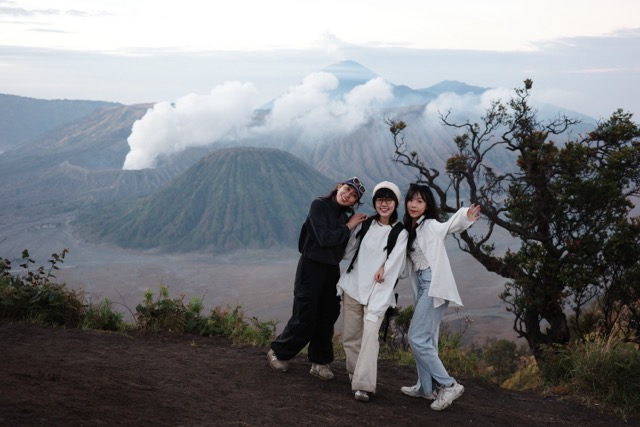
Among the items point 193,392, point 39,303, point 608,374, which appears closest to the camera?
point 193,392

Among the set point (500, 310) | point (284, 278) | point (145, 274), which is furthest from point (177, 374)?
point (145, 274)

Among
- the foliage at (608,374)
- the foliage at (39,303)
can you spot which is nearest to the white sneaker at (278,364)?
the foliage at (39,303)

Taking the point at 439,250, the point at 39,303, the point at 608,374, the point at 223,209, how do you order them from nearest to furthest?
→ the point at 439,250 → the point at 608,374 → the point at 39,303 → the point at 223,209

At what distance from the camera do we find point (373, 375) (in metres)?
4.99

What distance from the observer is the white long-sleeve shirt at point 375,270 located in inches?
195

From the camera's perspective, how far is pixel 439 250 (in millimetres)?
4926

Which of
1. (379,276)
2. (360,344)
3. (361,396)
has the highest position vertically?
(379,276)

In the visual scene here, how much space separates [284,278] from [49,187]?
58849mm

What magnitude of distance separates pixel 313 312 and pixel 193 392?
1.14m

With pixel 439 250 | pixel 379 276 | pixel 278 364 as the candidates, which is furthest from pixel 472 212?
pixel 278 364

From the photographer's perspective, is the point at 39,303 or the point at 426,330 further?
the point at 39,303

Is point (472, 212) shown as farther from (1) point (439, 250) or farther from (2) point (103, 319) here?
(2) point (103, 319)

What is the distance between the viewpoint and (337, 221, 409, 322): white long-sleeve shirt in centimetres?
495

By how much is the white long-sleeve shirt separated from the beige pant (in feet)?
0.25
